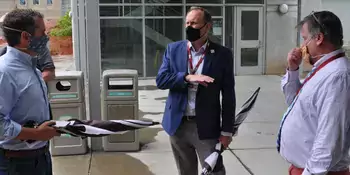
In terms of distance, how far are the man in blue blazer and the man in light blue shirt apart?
106cm

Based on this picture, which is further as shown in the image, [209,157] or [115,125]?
[209,157]

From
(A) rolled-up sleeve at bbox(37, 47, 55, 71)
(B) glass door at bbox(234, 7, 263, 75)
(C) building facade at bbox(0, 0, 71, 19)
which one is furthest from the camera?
(C) building facade at bbox(0, 0, 71, 19)

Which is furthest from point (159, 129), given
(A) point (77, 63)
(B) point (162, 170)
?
(A) point (77, 63)

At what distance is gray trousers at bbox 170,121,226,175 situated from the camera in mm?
3314

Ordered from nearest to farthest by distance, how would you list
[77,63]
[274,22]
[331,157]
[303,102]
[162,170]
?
[331,157] < [303,102] < [162,170] < [77,63] < [274,22]

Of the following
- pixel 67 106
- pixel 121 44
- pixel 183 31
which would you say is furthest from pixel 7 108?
pixel 183 31

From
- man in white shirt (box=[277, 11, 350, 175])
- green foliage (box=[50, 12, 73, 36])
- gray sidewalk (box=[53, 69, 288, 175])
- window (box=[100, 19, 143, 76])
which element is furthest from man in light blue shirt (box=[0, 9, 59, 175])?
green foliage (box=[50, 12, 73, 36])

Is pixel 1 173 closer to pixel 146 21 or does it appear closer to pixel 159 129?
pixel 159 129

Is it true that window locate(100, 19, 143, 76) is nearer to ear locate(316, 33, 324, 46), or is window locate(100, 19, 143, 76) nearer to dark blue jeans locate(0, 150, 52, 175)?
dark blue jeans locate(0, 150, 52, 175)

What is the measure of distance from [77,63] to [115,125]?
1146 cm

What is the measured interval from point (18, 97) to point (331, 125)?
1773 millimetres

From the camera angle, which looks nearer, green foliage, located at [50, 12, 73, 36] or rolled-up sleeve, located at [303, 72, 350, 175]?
rolled-up sleeve, located at [303, 72, 350, 175]

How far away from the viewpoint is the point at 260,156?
5984 millimetres

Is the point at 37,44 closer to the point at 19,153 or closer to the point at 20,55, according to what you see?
the point at 20,55
